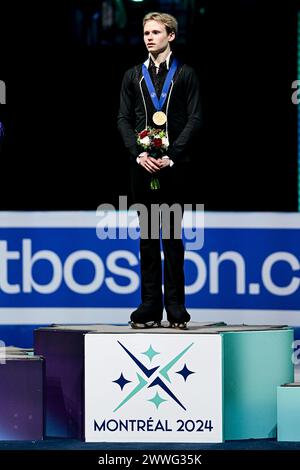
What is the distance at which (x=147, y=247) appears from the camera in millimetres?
5422

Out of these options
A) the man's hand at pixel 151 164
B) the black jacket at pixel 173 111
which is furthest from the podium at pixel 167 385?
the black jacket at pixel 173 111

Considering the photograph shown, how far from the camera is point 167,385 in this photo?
17.1 feet

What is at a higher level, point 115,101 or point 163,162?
point 115,101

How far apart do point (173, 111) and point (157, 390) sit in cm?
135

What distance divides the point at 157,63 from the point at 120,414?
67.4 inches

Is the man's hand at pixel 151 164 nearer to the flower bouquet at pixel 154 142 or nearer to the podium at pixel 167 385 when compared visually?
the flower bouquet at pixel 154 142

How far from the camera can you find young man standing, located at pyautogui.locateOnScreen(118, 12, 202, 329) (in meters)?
5.36

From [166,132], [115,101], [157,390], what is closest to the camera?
[157,390]

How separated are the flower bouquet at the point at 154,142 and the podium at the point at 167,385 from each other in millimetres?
781

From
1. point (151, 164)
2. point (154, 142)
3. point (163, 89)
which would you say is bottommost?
point (151, 164)

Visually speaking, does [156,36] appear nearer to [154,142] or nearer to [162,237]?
[154,142]

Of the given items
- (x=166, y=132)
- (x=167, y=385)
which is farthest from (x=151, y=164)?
(x=167, y=385)

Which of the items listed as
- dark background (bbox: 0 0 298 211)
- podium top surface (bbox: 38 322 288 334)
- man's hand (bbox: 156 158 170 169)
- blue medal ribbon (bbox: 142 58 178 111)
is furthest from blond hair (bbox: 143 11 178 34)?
dark background (bbox: 0 0 298 211)

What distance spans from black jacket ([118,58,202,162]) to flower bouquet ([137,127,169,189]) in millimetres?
40
